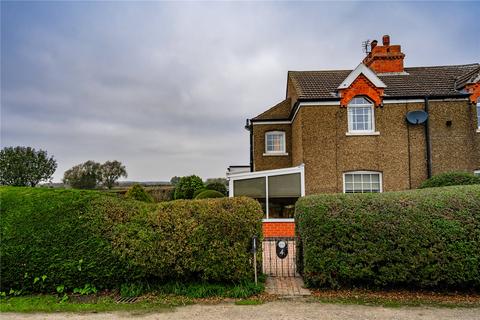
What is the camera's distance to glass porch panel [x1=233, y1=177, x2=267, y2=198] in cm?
1337

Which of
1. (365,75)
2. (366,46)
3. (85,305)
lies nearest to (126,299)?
(85,305)

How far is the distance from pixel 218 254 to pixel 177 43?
1050 cm

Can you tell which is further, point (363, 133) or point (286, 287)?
point (363, 133)

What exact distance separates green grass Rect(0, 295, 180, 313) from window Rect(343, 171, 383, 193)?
1023cm

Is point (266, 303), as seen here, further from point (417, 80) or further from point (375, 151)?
point (417, 80)

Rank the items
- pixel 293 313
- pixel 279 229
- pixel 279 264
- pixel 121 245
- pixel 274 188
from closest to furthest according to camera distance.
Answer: pixel 293 313
pixel 121 245
pixel 279 264
pixel 279 229
pixel 274 188

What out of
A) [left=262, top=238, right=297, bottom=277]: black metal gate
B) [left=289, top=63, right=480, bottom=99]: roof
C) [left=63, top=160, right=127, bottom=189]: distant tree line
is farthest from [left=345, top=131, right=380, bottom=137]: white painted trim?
[left=63, top=160, right=127, bottom=189]: distant tree line

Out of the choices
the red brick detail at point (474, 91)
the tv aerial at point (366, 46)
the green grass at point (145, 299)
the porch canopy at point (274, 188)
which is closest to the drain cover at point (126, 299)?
the green grass at point (145, 299)

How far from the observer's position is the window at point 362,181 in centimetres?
1366

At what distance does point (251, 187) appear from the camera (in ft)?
44.0

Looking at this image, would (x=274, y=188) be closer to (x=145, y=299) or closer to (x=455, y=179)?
(x=455, y=179)

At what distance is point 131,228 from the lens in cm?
612

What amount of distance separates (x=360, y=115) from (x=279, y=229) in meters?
6.74

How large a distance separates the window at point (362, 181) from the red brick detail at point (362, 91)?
3.32 metres
